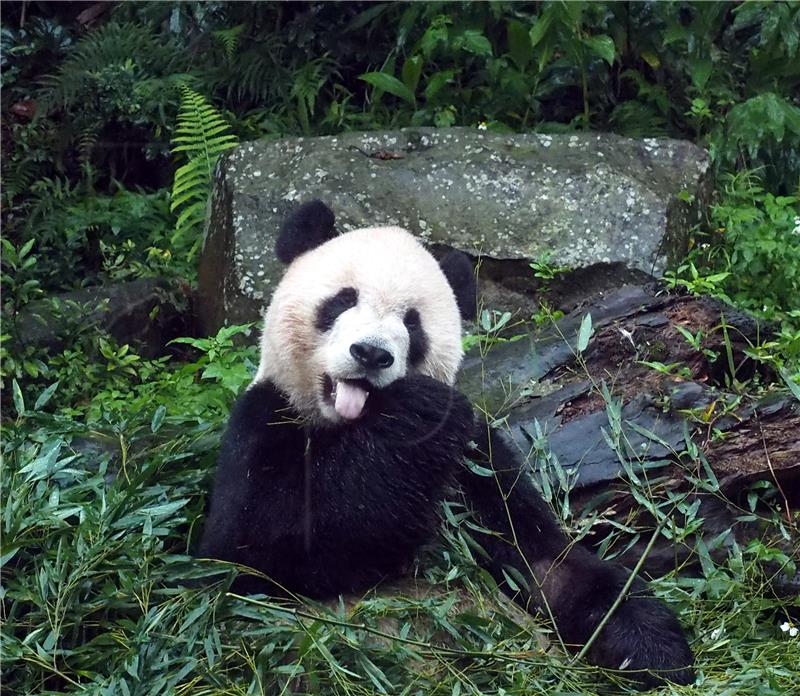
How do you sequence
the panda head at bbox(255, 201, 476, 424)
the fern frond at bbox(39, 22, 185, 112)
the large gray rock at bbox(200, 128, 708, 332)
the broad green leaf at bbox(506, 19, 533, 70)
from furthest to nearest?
1. the fern frond at bbox(39, 22, 185, 112)
2. the broad green leaf at bbox(506, 19, 533, 70)
3. the large gray rock at bbox(200, 128, 708, 332)
4. the panda head at bbox(255, 201, 476, 424)

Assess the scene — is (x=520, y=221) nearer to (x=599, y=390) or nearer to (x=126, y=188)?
(x=599, y=390)

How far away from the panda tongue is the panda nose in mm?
130

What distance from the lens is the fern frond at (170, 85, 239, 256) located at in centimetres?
766

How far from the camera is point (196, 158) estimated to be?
25.5 ft

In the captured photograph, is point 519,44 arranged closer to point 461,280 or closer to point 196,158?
point 196,158

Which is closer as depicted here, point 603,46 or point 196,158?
point 603,46

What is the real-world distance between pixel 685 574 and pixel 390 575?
4.33 feet

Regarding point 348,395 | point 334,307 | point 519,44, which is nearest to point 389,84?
point 519,44

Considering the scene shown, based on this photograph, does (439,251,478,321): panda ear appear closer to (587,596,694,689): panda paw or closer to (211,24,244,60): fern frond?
(587,596,694,689): panda paw

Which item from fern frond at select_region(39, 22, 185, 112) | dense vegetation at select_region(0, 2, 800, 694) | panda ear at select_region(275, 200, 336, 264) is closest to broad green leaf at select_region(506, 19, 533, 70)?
dense vegetation at select_region(0, 2, 800, 694)

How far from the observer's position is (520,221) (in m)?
6.88

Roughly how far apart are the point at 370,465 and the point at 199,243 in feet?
13.9

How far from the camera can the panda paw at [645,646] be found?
12.6ft

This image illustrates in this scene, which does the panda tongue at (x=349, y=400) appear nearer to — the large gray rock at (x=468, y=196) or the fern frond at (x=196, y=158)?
the large gray rock at (x=468, y=196)
